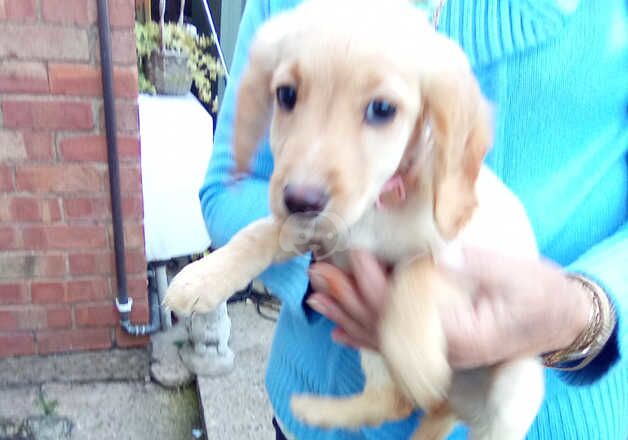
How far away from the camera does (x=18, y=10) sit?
1755 mm

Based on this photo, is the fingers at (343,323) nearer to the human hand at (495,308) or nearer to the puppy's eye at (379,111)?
the human hand at (495,308)

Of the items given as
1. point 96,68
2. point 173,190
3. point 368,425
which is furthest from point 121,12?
point 368,425

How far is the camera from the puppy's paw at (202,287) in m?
0.88

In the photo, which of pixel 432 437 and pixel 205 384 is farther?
pixel 205 384

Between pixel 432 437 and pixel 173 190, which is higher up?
pixel 432 437

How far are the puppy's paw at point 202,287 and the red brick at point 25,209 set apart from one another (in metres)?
1.27

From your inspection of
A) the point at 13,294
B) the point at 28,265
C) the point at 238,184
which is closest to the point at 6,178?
the point at 28,265

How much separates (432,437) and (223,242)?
1.53 ft

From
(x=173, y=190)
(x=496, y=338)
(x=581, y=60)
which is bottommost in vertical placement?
(x=173, y=190)

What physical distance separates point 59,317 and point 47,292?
0.36ft

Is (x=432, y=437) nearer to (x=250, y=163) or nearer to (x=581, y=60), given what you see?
(x=250, y=163)

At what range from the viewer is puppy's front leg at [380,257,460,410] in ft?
2.44

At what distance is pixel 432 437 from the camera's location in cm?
94

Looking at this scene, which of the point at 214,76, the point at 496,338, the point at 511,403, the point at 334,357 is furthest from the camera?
the point at 214,76
